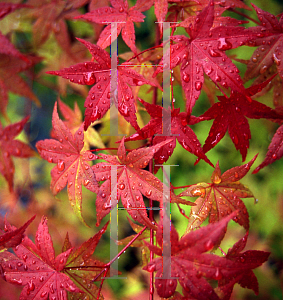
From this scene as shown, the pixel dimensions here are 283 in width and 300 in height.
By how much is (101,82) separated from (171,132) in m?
0.19

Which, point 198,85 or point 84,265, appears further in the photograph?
point 84,265

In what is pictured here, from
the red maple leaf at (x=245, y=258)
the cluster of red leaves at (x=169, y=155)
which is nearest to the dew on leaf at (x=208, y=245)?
the cluster of red leaves at (x=169, y=155)

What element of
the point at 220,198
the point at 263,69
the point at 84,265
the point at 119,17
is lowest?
the point at 84,265

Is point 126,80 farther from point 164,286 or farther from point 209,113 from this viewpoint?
point 164,286

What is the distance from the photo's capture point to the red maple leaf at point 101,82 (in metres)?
0.46

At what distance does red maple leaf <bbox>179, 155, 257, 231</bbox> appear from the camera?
0.52m

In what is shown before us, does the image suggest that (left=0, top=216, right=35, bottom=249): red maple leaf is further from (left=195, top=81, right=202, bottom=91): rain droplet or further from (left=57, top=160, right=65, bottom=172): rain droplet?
(left=195, top=81, right=202, bottom=91): rain droplet

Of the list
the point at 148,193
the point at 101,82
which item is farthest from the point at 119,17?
the point at 148,193

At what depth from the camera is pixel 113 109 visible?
86 centimetres

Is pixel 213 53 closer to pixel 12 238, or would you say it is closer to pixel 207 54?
pixel 207 54

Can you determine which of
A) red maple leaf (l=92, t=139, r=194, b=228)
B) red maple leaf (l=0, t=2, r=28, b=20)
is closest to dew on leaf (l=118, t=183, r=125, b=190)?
red maple leaf (l=92, t=139, r=194, b=228)

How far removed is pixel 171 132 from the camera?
493mm

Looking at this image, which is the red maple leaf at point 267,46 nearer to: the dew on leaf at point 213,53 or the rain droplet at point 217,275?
the dew on leaf at point 213,53

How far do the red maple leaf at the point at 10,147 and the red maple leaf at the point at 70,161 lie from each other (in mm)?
294
